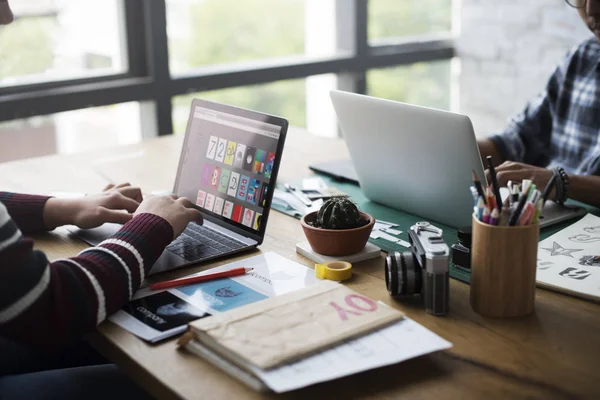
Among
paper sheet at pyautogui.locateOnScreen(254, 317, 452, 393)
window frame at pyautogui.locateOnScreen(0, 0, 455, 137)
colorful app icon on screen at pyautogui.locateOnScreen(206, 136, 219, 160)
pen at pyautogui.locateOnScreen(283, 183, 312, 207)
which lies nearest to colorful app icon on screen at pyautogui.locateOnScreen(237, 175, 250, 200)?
colorful app icon on screen at pyautogui.locateOnScreen(206, 136, 219, 160)

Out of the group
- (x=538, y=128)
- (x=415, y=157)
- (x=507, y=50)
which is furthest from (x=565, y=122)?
(x=507, y=50)

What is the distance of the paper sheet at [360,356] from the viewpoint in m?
0.88

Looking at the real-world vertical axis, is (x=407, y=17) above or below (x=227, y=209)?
above

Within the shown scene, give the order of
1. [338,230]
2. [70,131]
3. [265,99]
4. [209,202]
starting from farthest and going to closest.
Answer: [265,99]
[70,131]
[209,202]
[338,230]

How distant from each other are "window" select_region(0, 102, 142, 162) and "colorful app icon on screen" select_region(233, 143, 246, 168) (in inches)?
56.9

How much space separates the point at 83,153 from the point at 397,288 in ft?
4.08

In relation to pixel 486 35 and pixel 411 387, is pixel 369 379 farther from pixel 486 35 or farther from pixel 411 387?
pixel 486 35

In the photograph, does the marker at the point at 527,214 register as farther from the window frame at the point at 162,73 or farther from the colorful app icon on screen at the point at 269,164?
the window frame at the point at 162,73

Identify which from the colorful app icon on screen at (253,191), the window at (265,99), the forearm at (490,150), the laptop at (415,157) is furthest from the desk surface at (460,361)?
the window at (265,99)

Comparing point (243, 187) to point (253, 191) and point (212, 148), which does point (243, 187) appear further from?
point (212, 148)

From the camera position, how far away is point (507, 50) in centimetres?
349

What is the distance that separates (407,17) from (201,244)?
8.81ft

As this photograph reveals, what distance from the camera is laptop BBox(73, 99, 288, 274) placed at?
4.34 feet

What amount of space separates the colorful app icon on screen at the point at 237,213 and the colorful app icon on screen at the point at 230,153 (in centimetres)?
9
